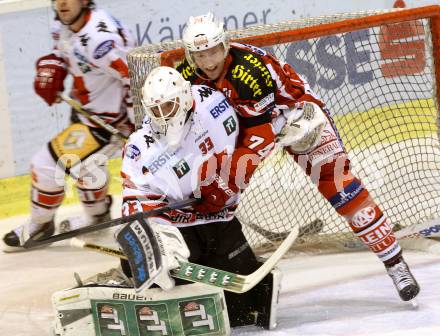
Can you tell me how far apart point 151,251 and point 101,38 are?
5.60 feet

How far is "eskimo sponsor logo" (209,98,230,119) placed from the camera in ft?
12.2

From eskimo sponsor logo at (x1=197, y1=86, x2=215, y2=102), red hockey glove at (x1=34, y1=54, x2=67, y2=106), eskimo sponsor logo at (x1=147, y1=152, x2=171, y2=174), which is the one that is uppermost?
eskimo sponsor logo at (x1=197, y1=86, x2=215, y2=102)

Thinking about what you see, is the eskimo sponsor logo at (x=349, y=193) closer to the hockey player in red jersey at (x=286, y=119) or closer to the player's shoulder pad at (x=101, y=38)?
the hockey player in red jersey at (x=286, y=119)

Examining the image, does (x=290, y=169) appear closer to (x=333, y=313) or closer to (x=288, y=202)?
(x=288, y=202)

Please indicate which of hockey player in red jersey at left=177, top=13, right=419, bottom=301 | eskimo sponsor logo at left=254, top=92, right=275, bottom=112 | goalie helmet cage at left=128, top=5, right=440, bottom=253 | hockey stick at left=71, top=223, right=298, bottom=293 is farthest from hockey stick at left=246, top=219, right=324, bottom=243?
hockey stick at left=71, top=223, right=298, bottom=293

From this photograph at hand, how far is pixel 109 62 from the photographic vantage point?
478 centimetres

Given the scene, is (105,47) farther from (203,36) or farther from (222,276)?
(222,276)

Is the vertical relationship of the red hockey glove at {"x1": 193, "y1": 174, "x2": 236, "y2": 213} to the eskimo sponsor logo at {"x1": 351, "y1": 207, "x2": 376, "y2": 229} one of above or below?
above

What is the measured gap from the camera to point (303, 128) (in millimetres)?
3863

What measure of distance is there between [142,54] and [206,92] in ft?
2.14

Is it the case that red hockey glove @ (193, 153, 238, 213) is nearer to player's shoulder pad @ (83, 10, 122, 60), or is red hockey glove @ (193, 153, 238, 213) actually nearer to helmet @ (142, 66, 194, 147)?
helmet @ (142, 66, 194, 147)

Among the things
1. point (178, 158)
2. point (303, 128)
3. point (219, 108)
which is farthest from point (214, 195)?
point (303, 128)

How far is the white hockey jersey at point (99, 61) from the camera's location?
4.77 meters

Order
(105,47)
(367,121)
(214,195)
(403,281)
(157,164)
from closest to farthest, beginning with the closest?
(157,164) < (214,195) < (403,281) < (105,47) < (367,121)
